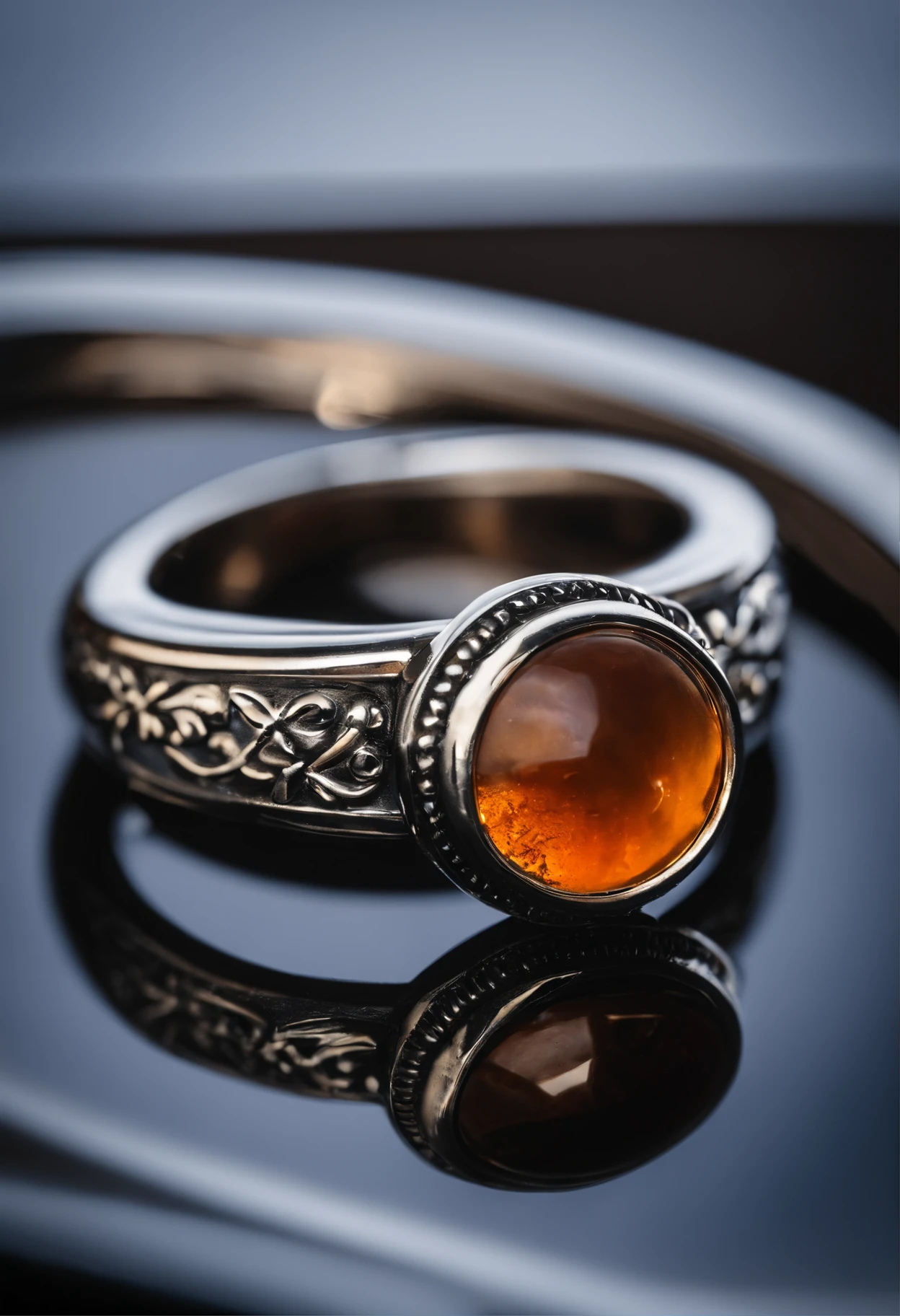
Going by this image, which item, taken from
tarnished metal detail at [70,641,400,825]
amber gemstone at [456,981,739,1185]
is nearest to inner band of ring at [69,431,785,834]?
tarnished metal detail at [70,641,400,825]

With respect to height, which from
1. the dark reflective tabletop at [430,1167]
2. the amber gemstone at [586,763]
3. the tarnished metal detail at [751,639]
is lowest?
the dark reflective tabletop at [430,1167]

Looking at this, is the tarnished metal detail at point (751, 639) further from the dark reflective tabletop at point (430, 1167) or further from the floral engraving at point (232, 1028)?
the floral engraving at point (232, 1028)

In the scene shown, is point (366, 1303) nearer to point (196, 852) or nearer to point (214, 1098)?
point (214, 1098)

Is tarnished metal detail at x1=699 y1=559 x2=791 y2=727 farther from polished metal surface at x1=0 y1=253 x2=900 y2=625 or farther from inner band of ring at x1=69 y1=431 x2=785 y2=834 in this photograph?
polished metal surface at x1=0 y1=253 x2=900 y2=625

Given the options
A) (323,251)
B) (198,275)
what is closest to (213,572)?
(198,275)

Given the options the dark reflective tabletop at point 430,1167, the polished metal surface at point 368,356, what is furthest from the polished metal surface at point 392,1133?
the polished metal surface at point 368,356
